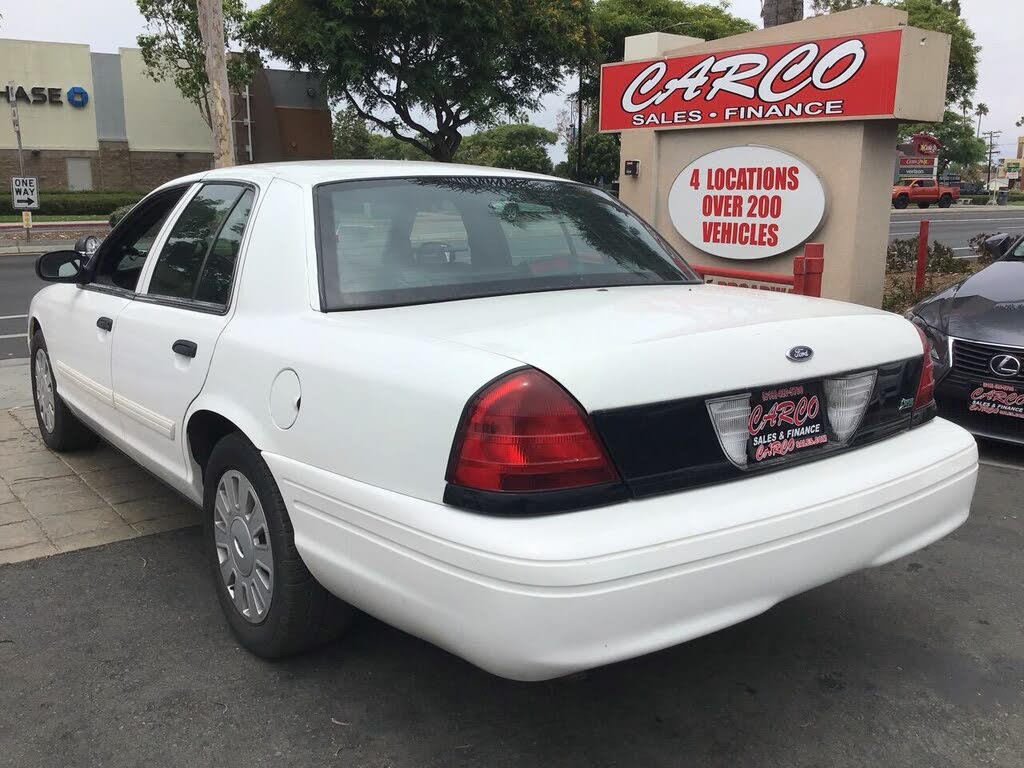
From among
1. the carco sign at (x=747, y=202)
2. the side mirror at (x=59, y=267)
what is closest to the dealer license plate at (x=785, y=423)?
the side mirror at (x=59, y=267)

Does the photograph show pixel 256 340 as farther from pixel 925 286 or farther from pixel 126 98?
pixel 126 98

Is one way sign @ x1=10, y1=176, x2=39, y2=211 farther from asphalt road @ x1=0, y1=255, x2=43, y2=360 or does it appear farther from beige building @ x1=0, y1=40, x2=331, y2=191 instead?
beige building @ x1=0, y1=40, x2=331, y2=191

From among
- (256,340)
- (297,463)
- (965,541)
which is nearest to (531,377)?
(297,463)

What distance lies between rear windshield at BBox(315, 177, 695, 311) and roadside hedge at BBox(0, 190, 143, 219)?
103 ft

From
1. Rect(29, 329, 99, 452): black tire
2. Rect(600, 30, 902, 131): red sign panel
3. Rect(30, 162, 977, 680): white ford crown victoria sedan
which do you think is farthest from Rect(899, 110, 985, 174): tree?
Rect(30, 162, 977, 680): white ford crown victoria sedan

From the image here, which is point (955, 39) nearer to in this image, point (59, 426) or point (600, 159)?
point (600, 159)

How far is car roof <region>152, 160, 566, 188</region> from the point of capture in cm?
340

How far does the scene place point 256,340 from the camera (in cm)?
303

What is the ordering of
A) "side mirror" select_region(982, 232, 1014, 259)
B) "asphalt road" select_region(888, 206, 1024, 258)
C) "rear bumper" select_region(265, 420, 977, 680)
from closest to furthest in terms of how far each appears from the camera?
"rear bumper" select_region(265, 420, 977, 680)
"side mirror" select_region(982, 232, 1014, 259)
"asphalt road" select_region(888, 206, 1024, 258)

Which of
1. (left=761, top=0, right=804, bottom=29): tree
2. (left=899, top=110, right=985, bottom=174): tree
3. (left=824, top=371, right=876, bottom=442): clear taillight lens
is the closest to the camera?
(left=824, top=371, right=876, bottom=442): clear taillight lens

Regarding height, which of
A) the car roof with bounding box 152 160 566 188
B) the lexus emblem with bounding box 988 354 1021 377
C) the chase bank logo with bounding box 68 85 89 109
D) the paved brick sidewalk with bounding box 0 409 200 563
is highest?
the chase bank logo with bounding box 68 85 89 109

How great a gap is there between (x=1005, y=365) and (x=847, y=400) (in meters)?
3.15

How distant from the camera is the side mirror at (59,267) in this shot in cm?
483

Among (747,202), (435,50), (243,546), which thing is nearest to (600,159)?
(435,50)
